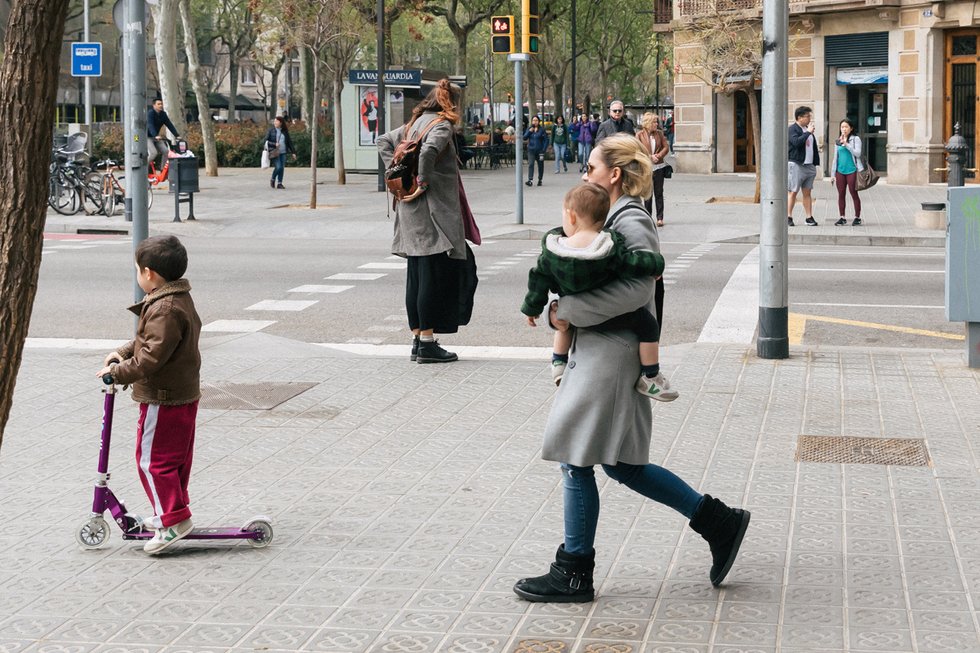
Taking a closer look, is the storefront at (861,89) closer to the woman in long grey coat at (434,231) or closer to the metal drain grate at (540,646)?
the woman in long grey coat at (434,231)

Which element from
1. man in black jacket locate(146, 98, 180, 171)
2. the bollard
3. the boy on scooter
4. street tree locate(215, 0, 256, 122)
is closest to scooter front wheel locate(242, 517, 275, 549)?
the boy on scooter

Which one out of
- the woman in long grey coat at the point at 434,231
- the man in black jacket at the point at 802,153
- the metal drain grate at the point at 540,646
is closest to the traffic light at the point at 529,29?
the man in black jacket at the point at 802,153

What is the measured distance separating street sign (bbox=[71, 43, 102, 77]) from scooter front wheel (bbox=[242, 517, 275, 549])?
21.3 m

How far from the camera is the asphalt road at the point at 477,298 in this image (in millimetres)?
11867

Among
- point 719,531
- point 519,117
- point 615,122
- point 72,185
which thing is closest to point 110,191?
point 72,185

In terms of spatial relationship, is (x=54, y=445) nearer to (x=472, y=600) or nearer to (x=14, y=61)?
(x=472, y=600)

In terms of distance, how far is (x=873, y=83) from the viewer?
1417 inches

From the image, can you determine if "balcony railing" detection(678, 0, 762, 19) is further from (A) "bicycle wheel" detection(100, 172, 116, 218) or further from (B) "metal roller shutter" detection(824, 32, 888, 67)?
(A) "bicycle wheel" detection(100, 172, 116, 218)

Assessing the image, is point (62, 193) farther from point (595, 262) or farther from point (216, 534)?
point (595, 262)

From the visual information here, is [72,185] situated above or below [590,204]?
above

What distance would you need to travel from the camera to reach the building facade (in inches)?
1308

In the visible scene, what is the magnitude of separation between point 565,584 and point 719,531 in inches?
23.1

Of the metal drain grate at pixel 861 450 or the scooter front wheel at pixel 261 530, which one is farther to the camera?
the metal drain grate at pixel 861 450

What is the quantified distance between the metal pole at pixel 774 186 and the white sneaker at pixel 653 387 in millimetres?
5230
